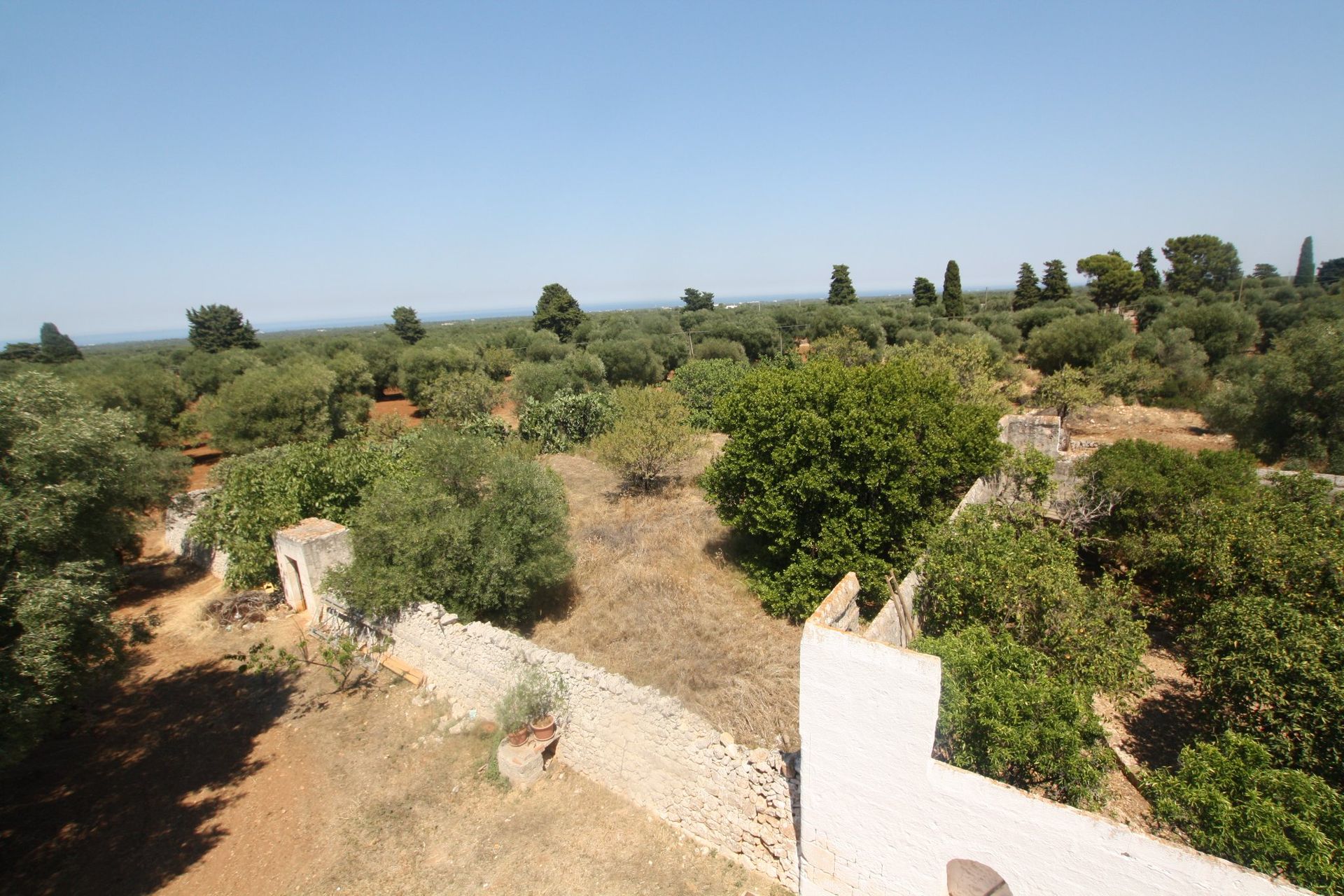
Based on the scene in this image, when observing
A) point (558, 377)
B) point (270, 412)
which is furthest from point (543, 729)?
point (558, 377)

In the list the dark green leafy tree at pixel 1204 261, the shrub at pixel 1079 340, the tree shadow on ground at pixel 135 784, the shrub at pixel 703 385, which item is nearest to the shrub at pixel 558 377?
the shrub at pixel 703 385

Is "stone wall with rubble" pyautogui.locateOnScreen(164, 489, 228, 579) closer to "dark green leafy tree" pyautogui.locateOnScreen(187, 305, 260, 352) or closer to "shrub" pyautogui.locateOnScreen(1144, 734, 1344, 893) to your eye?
"shrub" pyautogui.locateOnScreen(1144, 734, 1344, 893)

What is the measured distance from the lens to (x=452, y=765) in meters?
7.78

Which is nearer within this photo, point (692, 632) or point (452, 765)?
point (452, 765)

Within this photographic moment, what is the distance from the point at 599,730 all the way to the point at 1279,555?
29.6ft

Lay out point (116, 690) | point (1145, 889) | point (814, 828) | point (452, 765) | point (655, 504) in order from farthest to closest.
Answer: point (655, 504), point (116, 690), point (452, 765), point (814, 828), point (1145, 889)

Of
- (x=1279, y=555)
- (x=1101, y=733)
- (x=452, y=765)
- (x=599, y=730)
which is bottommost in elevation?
(x=452, y=765)

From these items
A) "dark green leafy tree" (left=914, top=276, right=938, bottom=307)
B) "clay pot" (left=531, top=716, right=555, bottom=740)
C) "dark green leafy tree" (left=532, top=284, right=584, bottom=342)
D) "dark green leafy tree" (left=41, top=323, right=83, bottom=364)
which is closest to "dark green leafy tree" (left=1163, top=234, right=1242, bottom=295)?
"dark green leafy tree" (left=914, top=276, right=938, bottom=307)

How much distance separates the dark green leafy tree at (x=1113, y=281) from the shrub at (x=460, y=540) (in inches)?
2141

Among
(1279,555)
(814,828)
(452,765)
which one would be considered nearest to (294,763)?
(452,765)

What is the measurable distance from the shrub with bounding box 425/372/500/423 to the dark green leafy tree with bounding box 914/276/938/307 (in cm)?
4513

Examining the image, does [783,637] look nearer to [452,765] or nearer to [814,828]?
[814,828]

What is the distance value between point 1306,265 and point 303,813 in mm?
86093

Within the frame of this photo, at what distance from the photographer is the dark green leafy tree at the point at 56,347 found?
44625 millimetres
